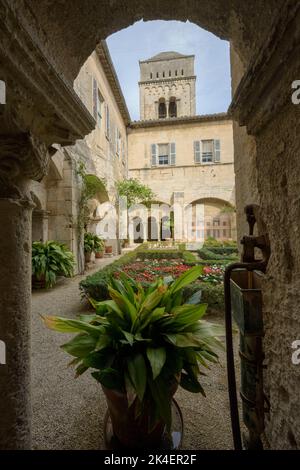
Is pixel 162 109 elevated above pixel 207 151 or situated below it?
above

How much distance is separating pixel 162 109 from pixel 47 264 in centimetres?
1926

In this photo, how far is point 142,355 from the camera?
122 cm

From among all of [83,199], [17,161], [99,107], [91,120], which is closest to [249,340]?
[17,161]

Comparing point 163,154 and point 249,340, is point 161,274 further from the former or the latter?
point 163,154

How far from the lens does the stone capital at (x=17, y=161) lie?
0.99 m

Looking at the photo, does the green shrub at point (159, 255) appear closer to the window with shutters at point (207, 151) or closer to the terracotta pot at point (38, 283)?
the terracotta pot at point (38, 283)

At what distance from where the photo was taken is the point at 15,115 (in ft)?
3.01

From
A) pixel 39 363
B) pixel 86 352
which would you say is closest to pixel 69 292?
pixel 39 363

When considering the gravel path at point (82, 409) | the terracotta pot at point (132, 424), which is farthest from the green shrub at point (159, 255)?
the terracotta pot at point (132, 424)

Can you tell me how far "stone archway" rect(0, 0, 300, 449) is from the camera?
79 cm

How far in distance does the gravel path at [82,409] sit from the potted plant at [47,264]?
2695 millimetres

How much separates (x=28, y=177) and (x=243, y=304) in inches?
43.6

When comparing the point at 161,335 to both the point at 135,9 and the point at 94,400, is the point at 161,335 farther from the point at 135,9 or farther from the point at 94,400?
the point at 135,9

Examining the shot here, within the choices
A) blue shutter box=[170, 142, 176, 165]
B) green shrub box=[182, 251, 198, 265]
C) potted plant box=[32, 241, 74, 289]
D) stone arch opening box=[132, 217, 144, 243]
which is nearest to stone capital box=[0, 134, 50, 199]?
potted plant box=[32, 241, 74, 289]
